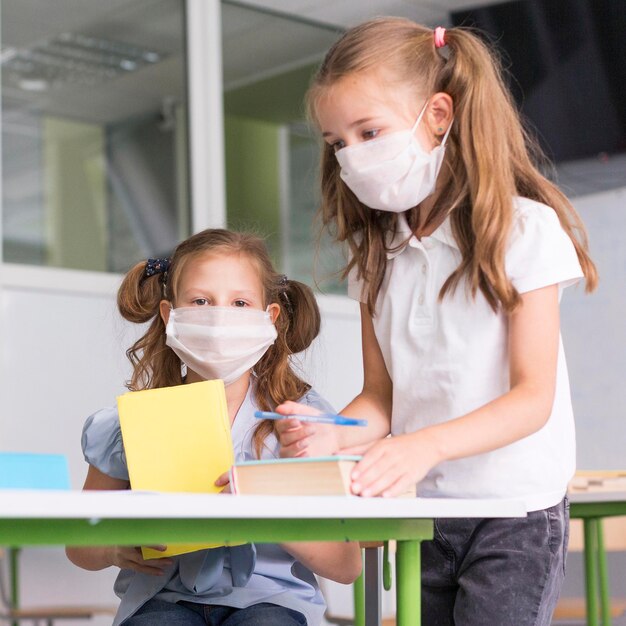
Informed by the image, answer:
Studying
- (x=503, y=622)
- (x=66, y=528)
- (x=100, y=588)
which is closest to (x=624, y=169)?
(x=100, y=588)

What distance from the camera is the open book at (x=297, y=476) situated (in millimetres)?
1001

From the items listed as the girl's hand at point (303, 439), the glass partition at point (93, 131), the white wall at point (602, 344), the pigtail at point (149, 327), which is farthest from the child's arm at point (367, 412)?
the white wall at point (602, 344)

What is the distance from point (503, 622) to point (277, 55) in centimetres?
342

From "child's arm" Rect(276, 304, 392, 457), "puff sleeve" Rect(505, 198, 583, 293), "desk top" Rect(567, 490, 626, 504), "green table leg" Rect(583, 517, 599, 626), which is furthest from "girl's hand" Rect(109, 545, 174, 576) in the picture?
"green table leg" Rect(583, 517, 599, 626)

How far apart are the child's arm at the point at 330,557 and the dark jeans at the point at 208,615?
0.25 feet

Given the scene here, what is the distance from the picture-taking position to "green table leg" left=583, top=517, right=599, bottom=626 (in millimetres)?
2455

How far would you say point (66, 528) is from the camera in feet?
2.85

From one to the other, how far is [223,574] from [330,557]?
0.53ft

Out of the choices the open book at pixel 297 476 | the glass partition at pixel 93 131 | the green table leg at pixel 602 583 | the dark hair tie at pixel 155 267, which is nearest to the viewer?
the open book at pixel 297 476

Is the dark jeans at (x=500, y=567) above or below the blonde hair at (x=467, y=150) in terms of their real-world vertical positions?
below

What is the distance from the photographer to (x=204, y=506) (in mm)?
827

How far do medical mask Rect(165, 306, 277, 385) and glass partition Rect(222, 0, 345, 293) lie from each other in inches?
100

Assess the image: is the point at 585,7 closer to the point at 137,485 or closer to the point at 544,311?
the point at 544,311

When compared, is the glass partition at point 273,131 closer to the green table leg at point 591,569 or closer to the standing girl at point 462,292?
the green table leg at point 591,569
